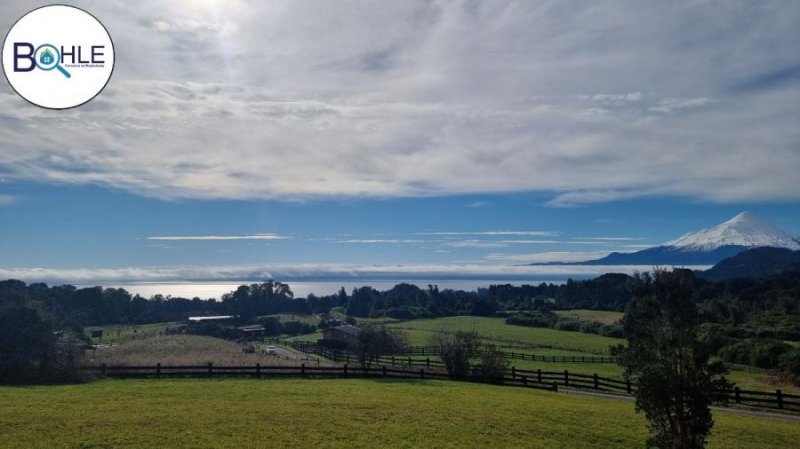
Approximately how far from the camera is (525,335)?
97.9m

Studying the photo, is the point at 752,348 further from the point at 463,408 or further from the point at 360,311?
the point at 360,311

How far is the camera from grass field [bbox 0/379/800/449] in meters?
20.2

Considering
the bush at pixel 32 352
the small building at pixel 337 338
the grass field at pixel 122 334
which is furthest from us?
the grass field at pixel 122 334

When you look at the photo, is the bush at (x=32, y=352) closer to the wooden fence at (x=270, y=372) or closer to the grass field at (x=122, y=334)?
the wooden fence at (x=270, y=372)

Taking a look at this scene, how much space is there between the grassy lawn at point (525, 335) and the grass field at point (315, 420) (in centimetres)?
5081

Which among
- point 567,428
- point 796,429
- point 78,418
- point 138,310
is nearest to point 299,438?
point 78,418

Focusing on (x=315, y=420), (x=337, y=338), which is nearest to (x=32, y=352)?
(x=315, y=420)

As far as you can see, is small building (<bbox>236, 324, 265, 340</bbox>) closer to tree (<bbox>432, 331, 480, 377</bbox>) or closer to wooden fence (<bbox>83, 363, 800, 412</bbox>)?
wooden fence (<bbox>83, 363, 800, 412</bbox>)

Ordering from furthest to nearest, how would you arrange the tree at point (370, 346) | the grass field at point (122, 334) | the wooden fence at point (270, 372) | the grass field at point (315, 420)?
1. the grass field at point (122, 334)
2. the tree at point (370, 346)
3. the wooden fence at point (270, 372)
4. the grass field at point (315, 420)

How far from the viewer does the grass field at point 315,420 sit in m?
20.2

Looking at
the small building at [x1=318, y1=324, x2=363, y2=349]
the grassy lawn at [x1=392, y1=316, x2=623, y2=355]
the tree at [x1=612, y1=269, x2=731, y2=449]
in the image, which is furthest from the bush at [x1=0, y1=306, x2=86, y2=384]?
the grassy lawn at [x1=392, y1=316, x2=623, y2=355]

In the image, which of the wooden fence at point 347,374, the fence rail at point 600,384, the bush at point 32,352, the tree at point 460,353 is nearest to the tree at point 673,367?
the fence rail at point 600,384

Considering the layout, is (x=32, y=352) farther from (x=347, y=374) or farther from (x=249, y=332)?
(x=249, y=332)

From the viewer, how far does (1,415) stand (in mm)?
22016
